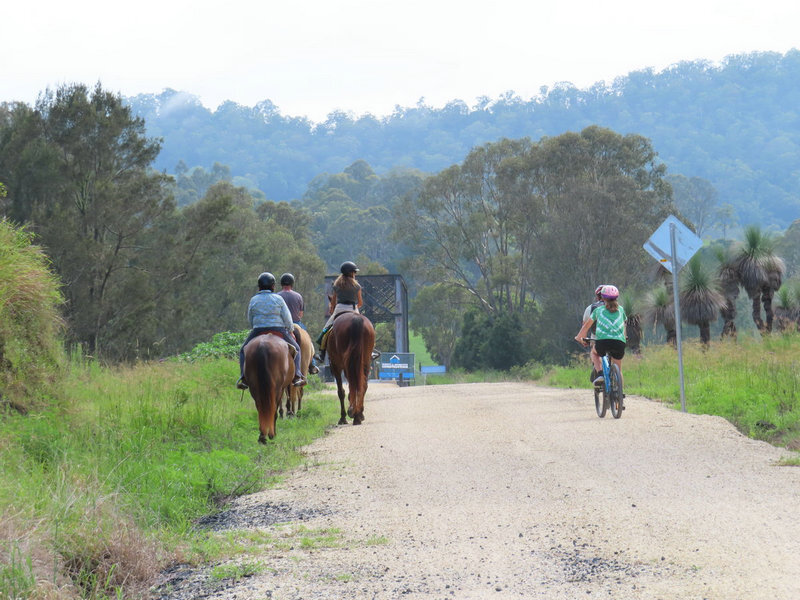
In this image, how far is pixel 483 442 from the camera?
10258 millimetres

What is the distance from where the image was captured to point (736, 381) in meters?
15.3

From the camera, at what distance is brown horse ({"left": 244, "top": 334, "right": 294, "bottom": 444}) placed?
10.8 meters

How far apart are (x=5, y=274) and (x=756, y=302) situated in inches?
1286

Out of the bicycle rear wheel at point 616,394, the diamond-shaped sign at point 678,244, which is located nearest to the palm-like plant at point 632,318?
the diamond-shaped sign at point 678,244

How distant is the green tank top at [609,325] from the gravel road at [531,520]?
8.66 feet

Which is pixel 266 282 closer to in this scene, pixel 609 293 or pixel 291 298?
pixel 291 298

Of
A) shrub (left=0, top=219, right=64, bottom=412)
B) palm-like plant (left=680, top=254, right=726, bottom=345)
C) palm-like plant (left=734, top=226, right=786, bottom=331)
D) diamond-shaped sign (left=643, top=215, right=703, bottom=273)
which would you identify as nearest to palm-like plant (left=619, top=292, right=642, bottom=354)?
palm-like plant (left=680, top=254, right=726, bottom=345)

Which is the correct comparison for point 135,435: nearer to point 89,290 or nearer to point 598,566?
point 598,566

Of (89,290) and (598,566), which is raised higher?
(89,290)

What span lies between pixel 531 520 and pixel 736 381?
1044 centimetres

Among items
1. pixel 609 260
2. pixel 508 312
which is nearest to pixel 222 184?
pixel 508 312

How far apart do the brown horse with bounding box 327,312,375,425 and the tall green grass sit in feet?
16.3

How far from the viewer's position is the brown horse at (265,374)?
1075cm

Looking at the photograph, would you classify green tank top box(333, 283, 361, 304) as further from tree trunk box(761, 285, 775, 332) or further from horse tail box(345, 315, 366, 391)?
tree trunk box(761, 285, 775, 332)
